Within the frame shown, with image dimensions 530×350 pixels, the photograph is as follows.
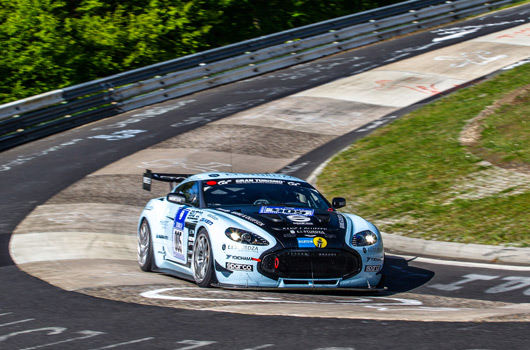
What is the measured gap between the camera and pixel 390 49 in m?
26.7

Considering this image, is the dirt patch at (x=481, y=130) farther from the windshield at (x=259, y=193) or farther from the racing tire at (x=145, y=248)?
the racing tire at (x=145, y=248)

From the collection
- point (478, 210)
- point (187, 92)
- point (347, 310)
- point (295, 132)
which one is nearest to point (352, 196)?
point (478, 210)

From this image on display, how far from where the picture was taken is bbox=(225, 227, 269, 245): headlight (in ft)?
26.2

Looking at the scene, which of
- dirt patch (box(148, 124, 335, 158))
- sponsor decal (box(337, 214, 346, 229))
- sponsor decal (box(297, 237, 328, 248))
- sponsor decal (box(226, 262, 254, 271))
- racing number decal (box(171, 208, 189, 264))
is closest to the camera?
sponsor decal (box(226, 262, 254, 271))

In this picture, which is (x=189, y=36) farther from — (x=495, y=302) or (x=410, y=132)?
(x=495, y=302)

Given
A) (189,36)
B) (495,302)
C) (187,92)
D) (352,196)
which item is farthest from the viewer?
(189,36)

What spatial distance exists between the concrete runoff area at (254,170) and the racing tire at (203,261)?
19 centimetres

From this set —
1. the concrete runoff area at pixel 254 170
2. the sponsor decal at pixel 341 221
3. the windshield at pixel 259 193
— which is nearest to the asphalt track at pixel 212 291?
the concrete runoff area at pixel 254 170

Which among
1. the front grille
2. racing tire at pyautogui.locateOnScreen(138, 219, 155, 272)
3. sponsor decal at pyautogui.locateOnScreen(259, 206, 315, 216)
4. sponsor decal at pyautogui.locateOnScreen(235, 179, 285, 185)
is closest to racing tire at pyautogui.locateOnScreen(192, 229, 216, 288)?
the front grille

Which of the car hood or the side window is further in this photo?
the side window

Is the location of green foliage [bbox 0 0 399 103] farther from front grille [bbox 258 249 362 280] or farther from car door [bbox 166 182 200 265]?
front grille [bbox 258 249 362 280]

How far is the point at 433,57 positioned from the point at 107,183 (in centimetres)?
1367

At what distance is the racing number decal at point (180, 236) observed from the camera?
8.98m

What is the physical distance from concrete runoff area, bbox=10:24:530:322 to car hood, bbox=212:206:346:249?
22.8 inches
